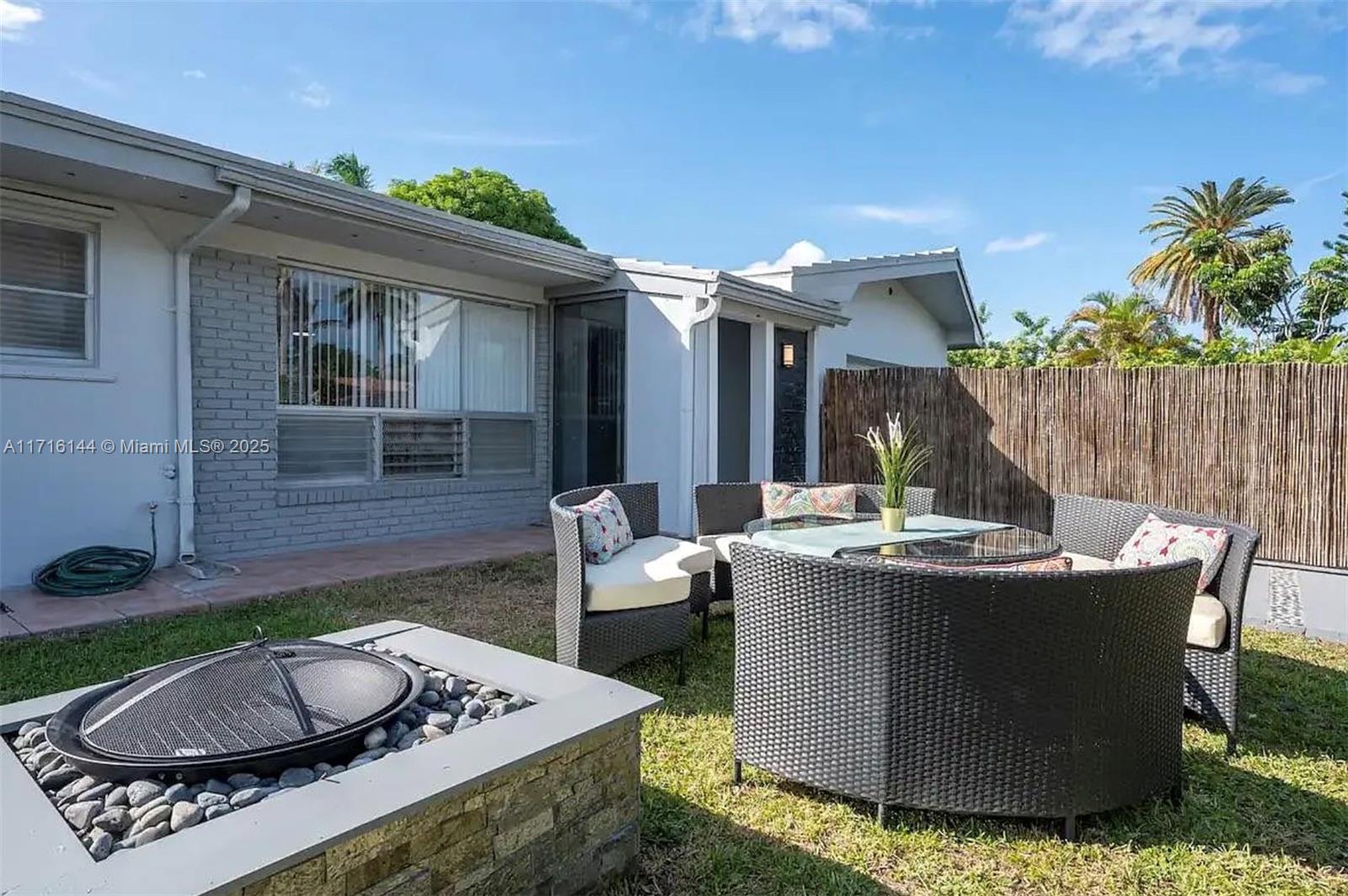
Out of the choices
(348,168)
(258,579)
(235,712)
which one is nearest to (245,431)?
(258,579)

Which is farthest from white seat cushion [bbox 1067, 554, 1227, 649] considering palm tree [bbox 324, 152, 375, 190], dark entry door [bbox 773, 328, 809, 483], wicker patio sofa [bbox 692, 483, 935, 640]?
palm tree [bbox 324, 152, 375, 190]

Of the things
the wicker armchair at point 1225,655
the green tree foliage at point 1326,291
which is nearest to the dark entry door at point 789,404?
the wicker armchair at point 1225,655

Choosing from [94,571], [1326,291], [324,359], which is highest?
[1326,291]

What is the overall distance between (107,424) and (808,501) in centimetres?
506

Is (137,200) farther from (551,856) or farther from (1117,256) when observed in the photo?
(1117,256)

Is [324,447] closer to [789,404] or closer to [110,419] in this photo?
[110,419]

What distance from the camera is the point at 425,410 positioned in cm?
739

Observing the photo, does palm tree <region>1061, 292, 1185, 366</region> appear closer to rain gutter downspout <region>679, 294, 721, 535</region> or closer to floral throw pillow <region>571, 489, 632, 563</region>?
rain gutter downspout <region>679, 294, 721, 535</region>

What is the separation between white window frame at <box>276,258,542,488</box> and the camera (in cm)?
649

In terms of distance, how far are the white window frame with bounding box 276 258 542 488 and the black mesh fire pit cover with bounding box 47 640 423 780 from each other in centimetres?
473

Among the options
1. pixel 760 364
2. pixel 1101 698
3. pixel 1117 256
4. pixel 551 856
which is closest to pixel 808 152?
pixel 760 364

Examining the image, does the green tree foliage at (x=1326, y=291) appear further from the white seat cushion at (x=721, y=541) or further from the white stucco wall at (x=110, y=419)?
the white stucco wall at (x=110, y=419)

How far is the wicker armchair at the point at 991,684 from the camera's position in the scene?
87.1 inches

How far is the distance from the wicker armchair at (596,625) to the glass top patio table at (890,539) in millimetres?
675
